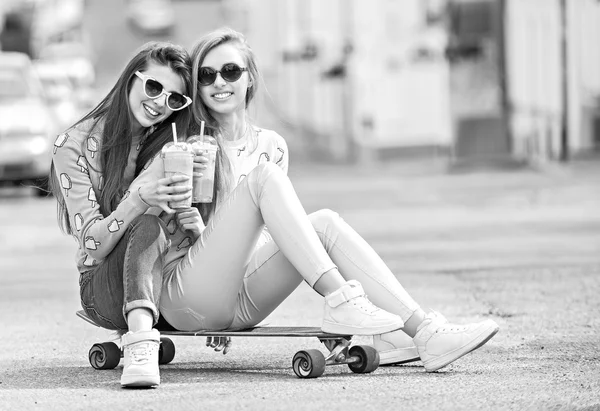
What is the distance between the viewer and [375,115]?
31.0 m

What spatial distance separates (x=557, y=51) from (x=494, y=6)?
1244mm

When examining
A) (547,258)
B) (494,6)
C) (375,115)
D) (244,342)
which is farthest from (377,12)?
(244,342)

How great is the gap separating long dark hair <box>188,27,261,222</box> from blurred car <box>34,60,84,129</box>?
1620cm

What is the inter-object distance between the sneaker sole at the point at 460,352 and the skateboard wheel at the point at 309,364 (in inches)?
14.9

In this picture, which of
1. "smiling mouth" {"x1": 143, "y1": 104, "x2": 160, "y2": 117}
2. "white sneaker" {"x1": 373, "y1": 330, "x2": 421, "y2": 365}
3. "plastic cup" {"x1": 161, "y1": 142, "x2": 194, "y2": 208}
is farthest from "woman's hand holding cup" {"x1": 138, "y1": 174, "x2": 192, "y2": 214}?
"white sneaker" {"x1": 373, "y1": 330, "x2": 421, "y2": 365}

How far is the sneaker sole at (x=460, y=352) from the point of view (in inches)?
206

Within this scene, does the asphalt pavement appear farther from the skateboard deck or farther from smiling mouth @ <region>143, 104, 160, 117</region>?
smiling mouth @ <region>143, 104, 160, 117</region>

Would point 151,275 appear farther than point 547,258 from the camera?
No

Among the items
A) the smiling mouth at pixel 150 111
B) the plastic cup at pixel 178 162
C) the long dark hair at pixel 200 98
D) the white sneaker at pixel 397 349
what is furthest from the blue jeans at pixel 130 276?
the white sneaker at pixel 397 349

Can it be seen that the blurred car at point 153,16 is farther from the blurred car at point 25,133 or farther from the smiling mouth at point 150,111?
the smiling mouth at point 150,111

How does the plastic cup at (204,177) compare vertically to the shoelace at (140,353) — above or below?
above

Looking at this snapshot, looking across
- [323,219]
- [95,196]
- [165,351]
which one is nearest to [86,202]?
[95,196]

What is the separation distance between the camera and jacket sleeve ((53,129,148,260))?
206 inches

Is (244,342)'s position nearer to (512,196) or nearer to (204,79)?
(204,79)
